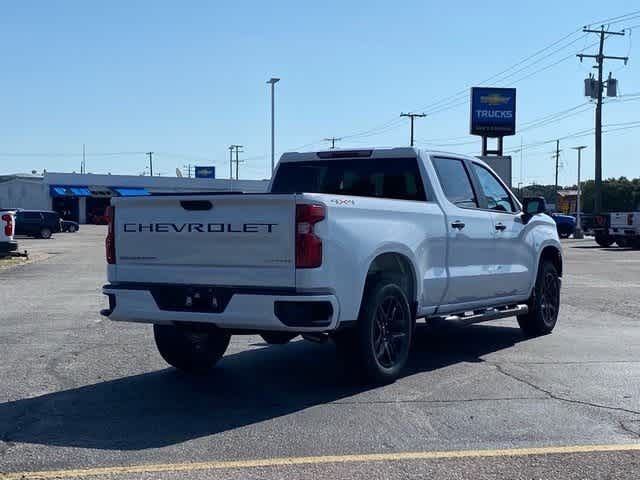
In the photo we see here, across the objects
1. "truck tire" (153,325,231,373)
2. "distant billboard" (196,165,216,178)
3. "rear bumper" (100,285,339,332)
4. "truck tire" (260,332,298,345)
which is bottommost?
"truck tire" (153,325,231,373)

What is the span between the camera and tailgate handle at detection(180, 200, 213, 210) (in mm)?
6930

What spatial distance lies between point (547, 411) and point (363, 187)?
10.6ft

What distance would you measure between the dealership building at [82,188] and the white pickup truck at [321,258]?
70.5 m

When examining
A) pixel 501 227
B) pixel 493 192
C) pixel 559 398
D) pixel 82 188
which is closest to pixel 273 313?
pixel 559 398

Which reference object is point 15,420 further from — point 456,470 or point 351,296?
point 456,470

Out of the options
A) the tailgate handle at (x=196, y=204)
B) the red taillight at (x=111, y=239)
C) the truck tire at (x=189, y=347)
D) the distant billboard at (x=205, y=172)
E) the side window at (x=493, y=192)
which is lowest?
the truck tire at (x=189, y=347)

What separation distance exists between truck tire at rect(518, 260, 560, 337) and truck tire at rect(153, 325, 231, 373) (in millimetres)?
4029

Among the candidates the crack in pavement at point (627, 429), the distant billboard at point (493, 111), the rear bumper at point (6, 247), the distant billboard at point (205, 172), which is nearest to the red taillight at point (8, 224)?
the rear bumper at point (6, 247)

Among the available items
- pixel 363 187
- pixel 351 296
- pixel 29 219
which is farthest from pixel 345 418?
pixel 29 219

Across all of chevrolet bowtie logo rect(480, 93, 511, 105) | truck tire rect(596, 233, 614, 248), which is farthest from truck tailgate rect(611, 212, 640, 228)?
chevrolet bowtie logo rect(480, 93, 511, 105)

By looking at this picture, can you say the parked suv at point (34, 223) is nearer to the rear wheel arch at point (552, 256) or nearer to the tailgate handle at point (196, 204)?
the rear wheel arch at point (552, 256)

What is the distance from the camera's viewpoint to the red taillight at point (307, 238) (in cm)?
651

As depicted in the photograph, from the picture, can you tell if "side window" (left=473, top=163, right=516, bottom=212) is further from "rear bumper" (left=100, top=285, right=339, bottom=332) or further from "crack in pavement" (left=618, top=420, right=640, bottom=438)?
"crack in pavement" (left=618, top=420, right=640, bottom=438)

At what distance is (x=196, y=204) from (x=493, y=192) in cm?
419
